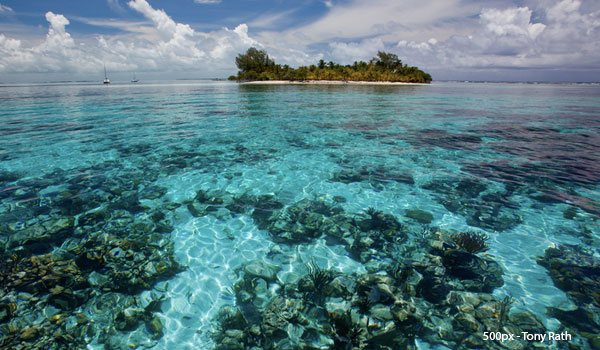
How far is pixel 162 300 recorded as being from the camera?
4961 mm

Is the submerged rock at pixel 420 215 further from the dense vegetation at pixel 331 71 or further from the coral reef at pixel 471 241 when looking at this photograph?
the dense vegetation at pixel 331 71

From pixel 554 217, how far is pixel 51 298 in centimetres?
1128

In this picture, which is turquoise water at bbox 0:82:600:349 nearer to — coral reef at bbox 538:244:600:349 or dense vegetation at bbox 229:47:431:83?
coral reef at bbox 538:244:600:349

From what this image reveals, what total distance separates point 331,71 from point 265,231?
A: 115 metres

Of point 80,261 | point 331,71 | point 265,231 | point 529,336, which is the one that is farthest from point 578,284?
point 331,71

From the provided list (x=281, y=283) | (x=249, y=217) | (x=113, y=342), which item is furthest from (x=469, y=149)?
(x=113, y=342)

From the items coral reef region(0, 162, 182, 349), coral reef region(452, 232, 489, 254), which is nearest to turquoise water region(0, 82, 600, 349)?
coral reef region(0, 162, 182, 349)

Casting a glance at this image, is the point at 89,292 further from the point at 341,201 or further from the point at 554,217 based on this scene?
the point at 554,217

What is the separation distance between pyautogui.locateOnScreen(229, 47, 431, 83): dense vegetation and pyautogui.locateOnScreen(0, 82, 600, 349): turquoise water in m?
105

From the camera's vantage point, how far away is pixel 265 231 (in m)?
7.05

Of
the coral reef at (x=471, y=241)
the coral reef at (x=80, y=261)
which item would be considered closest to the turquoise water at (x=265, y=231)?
the coral reef at (x=80, y=261)

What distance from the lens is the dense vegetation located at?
113 metres

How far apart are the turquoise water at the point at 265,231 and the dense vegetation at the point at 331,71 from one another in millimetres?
105399

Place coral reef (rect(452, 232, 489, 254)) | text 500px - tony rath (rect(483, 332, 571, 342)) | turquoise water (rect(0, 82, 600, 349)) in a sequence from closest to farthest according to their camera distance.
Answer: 1. text 500px - tony rath (rect(483, 332, 571, 342))
2. turquoise water (rect(0, 82, 600, 349))
3. coral reef (rect(452, 232, 489, 254))
